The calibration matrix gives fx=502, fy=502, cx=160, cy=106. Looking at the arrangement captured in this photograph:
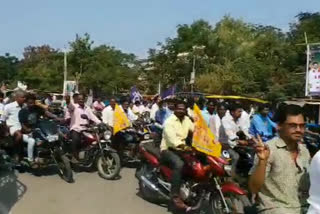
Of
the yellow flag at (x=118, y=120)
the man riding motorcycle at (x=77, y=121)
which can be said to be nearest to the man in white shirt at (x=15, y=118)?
the man riding motorcycle at (x=77, y=121)

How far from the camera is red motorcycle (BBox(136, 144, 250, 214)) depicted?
5.59 metres

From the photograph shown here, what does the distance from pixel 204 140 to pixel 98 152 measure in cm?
347


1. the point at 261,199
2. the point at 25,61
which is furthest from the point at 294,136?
the point at 25,61

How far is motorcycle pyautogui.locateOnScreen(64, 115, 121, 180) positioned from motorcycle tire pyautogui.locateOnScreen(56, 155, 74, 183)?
0.53 meters

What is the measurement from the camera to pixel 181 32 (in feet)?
163

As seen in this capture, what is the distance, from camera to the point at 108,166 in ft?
29.0

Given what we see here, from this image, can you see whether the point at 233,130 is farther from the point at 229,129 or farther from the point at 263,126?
the point at 263,126

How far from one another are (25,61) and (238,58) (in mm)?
34923

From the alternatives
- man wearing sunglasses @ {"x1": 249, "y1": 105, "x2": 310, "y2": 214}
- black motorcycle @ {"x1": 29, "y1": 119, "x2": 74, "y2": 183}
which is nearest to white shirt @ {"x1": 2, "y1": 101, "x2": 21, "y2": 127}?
black motorcycle @ {"x1": 29, "y1": 119, "x2": 74, "y2": 183}

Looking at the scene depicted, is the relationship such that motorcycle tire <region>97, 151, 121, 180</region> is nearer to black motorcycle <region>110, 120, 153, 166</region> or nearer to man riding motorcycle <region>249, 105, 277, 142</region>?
black motorcycle <region>110, 120, 153, 166</region>

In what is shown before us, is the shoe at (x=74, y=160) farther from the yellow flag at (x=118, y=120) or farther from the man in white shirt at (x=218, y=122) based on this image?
the man in white shirt at (x=218, y=122)

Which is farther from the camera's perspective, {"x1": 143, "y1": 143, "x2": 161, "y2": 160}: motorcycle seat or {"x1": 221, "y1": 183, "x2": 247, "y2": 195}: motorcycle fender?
{"x1": 143, "y1": 143, "x2": 161, "y2": 160}: motorcycle seat

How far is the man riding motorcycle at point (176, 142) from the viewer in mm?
6340

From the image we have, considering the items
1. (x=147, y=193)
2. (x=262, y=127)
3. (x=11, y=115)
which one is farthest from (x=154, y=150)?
(x=11, y=115)
